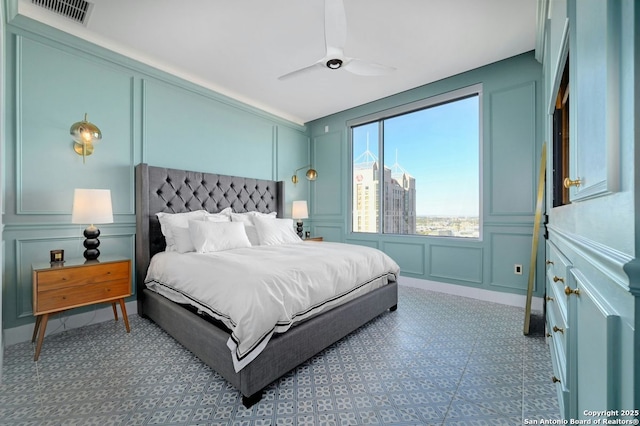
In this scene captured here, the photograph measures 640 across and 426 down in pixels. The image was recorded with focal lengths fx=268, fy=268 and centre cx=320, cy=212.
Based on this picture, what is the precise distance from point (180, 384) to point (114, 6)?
10.4 ft

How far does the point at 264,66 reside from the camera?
132 inches

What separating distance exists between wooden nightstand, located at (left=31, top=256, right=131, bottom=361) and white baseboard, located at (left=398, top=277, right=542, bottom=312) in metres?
3.68

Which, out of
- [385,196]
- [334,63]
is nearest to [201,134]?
[334,63]

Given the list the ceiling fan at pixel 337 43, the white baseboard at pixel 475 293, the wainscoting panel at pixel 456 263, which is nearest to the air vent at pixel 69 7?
the ceiling fan at pixel 337 43

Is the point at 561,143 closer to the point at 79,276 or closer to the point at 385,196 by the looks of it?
the point at 385,196

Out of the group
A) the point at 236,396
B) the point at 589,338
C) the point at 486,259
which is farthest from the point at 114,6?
the point at 486,259

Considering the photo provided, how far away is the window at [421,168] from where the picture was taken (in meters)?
3.77

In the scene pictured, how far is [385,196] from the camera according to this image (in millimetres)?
4719

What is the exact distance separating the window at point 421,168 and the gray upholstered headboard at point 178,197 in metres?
1.82

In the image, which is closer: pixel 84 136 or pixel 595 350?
pixel 595 350

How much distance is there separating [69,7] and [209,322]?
305cm

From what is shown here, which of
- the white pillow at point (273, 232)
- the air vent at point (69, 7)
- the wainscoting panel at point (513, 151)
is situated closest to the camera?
the air vent at point (69, 7)

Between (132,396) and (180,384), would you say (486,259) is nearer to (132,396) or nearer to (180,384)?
(180,384)

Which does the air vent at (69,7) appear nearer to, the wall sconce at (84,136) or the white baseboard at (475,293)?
the wall sconce at (84,136)
